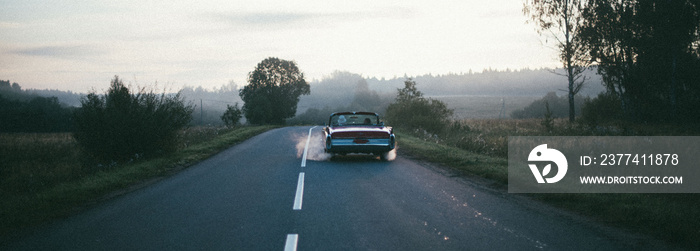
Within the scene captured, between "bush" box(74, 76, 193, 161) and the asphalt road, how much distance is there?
5102 millimetres

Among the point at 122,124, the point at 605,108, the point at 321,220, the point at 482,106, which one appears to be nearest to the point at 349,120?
the point at 122,124

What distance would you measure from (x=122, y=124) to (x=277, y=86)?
49593mm

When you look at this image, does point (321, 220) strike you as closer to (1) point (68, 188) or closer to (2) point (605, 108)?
(1) point (68, 188)

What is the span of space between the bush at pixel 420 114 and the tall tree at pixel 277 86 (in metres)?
27.9

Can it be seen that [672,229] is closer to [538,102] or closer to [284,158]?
[284,158]

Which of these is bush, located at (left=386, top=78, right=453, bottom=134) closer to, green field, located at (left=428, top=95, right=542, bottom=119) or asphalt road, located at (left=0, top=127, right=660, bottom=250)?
asphalt road, located at (left=0, top=127, right=660, bottom=250)

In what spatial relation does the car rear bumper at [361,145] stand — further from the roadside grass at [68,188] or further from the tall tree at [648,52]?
the tall tree at [648,52]

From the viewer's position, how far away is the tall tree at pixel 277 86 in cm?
6031

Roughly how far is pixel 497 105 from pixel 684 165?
4489 inches

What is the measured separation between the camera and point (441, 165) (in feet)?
37.2

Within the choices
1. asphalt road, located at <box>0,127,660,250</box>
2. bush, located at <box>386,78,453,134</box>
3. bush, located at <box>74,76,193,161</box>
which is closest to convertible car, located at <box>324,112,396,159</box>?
asphalt road, located at <box>0,127,660,250</box>

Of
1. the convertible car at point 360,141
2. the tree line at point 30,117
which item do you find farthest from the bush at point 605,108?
the tree line at point 30,117

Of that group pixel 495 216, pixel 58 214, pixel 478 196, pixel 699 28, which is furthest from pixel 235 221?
pixel 699 28

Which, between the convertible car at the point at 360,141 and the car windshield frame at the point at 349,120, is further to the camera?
the car windshield frame at the point at 349,120
